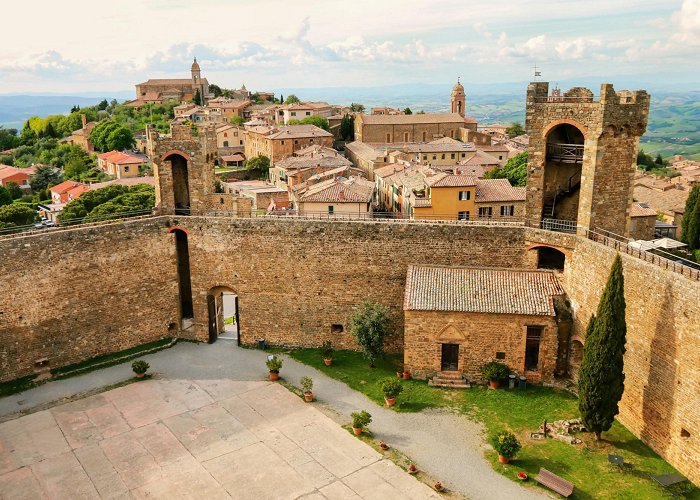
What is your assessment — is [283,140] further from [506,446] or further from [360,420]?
[506,446]

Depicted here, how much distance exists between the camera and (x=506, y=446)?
18.2 meters

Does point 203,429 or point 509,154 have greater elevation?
point 509,154

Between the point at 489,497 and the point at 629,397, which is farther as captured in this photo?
the point at 629,397

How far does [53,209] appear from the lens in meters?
64.9

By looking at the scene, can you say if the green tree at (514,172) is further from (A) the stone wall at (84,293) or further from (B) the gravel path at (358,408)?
(A) the stone wall at (84,293)

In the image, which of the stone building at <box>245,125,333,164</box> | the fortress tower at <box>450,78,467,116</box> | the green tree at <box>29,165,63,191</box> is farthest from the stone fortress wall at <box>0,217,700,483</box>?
the fortress tower at <box>450,78,467,116</box>

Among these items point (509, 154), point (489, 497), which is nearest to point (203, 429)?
point (489, 497)

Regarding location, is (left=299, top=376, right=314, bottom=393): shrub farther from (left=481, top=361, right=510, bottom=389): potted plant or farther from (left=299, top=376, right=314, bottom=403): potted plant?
(left=481, top=361, right=510, bottom=389): potted plant

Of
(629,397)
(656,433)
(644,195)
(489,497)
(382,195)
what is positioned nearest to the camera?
(489,497)

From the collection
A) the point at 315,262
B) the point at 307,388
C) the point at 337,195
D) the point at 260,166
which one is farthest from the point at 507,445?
the point at 260,166

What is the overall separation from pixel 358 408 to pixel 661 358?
33.7 feet

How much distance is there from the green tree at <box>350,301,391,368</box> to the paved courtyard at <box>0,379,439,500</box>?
12.3 ft

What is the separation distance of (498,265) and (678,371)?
8950 mm

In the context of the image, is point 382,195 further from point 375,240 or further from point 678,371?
point 678,371
